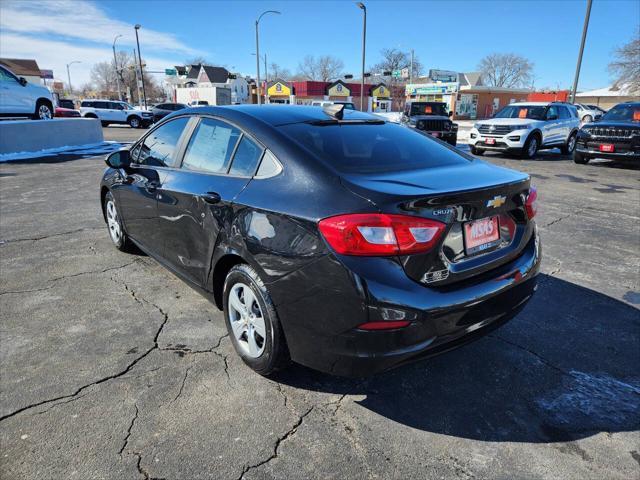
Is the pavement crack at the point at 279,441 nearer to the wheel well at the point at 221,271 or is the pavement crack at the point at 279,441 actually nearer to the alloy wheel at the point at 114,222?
the wheel well at the point at 221,271

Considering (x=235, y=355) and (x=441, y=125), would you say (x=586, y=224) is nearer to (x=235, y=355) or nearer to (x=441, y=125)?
(x=235, y=355)

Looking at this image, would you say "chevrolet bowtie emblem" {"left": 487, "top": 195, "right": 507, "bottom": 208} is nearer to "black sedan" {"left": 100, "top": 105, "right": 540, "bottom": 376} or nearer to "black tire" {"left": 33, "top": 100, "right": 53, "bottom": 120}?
"black sedan" {"left": 100, "top": 105, "right": 540, "bottom": 376}

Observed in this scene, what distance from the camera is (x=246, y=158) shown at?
2811 mm

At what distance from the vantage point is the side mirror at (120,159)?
4.12 m

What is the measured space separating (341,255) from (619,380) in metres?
2.10

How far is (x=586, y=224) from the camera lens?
661 cm

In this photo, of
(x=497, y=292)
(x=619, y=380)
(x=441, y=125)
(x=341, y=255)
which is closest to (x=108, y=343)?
(x=341, y=255)

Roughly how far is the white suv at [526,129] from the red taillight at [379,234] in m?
13.7

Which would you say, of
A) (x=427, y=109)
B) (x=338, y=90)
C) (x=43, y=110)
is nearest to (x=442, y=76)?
(x=338, y=90)

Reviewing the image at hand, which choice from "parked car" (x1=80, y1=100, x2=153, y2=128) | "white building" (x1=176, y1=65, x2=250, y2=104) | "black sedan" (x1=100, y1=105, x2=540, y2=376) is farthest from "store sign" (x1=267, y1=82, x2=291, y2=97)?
"black sedan" (x1=100, y1=105, x2=540, y2=376)

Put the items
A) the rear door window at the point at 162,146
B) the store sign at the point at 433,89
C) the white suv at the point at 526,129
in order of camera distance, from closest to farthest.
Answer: the rear door window at the point at 162,146 → the white suv at the point at 526,129 → the store sign at the point at 433,89

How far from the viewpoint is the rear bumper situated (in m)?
2.07

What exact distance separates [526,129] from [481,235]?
13.5 metres

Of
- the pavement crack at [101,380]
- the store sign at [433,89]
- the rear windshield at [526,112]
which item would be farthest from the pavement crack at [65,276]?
the store sign at [433,89]
